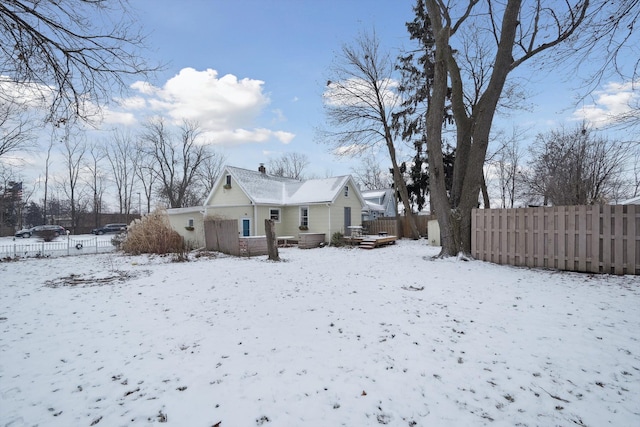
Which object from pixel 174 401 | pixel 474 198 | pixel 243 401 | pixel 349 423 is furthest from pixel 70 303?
pixel 474 198

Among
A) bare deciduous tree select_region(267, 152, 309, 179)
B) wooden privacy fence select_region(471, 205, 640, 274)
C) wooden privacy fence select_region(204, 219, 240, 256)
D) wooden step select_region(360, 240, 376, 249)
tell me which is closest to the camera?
wooden privacy fence select_region(471, 205, 640, 274)

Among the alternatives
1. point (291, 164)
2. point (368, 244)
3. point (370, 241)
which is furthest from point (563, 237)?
point (291, 164)

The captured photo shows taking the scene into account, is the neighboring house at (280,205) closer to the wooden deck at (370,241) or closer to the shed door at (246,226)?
the shed door at (246,226)

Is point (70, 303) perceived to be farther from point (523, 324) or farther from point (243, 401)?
point (523, 324)

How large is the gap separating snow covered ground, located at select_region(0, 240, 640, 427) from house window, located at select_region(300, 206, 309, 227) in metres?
13.0

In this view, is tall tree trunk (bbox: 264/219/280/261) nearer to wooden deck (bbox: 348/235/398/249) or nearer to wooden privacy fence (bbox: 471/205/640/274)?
wooden deck (bbox: 348/235/398/249)

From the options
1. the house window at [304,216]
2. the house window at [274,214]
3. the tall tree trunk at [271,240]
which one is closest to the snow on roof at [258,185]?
the house window at [274,214]

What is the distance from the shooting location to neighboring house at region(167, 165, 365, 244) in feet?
59.9

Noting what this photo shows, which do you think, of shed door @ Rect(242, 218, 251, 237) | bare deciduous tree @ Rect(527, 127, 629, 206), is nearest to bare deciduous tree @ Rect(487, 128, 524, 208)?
bare deciduous tree @ Rect(527, 127, 629, 206)

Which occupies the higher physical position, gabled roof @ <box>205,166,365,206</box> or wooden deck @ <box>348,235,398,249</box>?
gabled roof @ <box>205,166,365,206</box>

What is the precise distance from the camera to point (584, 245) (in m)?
6.92

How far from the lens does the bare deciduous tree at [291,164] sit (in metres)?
47.1

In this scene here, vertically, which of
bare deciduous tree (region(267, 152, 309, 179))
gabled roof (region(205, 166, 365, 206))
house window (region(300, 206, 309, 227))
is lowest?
house window (region(300, 206, 309, 227))

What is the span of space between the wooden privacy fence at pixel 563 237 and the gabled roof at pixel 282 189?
1028cm
